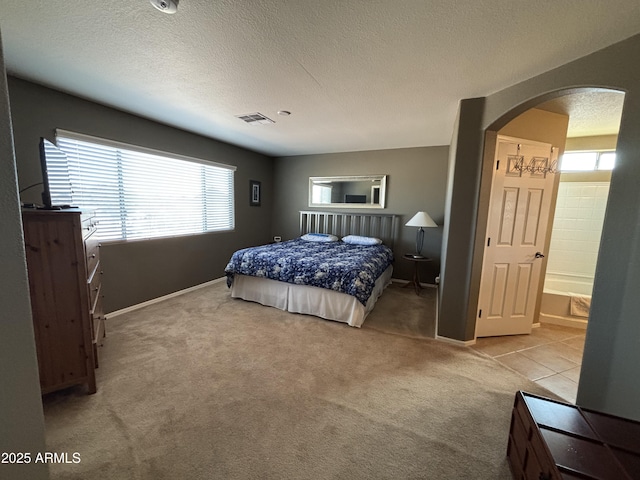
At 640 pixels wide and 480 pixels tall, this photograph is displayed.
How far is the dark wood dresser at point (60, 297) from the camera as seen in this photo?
1.59m

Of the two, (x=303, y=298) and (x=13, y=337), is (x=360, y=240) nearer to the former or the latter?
(x=303, y=298)

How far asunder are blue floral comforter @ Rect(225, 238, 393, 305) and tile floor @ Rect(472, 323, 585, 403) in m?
1.34

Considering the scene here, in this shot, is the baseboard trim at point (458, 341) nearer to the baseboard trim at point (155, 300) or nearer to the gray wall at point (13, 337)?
the gray wall at point (13, 337)

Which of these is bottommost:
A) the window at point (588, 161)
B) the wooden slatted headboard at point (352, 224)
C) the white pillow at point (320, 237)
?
the white pillow at point (320, 237)

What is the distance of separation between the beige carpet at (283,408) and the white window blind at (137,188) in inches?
52.1

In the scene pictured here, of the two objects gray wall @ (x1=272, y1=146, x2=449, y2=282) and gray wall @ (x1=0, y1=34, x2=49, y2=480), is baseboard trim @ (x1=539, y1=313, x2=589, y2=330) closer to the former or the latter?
gray wall @ (x1=272, y1=146, x2=449, y2=282)

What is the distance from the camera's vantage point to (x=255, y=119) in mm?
3160

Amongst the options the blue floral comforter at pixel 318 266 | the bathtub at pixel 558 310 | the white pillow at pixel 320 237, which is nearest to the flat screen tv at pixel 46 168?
the blue floral comforter at pixel 318 266

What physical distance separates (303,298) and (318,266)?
1.53 ft

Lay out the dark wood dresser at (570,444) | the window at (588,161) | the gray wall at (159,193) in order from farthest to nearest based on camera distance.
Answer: the window at (588,161), the gray wall at (159,193), the dark wood dresser at (570,444)

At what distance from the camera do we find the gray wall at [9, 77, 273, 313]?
2.34 meters

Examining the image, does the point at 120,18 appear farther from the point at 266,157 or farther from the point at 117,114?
the point at 266,157

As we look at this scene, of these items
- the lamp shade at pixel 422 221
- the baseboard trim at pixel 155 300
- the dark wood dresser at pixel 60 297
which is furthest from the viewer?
the lamp shade at pixel 422 221

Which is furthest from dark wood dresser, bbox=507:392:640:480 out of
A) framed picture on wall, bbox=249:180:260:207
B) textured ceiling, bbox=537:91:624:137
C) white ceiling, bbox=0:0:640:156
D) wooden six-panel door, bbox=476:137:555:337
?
framed picture on wall, bbox=249:180:260:207
